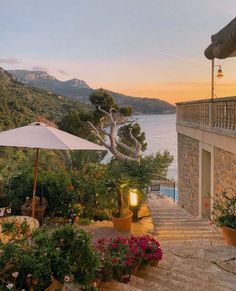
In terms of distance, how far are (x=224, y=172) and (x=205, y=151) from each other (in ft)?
5.26

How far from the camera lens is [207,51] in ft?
29.9

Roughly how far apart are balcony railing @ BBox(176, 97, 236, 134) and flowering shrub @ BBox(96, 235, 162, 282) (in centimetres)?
349

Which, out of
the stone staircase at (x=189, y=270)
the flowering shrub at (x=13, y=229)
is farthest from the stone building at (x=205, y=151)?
the flowering shrub at (x=13, y=229)

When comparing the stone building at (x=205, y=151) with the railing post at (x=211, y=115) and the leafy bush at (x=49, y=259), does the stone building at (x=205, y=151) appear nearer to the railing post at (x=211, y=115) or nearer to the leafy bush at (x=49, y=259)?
the railing post at (x=211, y=115)

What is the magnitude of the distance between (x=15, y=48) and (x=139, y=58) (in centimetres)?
939

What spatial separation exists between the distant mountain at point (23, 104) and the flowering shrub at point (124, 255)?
16988 millimetres

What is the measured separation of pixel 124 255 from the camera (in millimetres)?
4270

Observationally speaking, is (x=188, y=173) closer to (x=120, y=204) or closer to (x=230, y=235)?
(x=120, y=204)

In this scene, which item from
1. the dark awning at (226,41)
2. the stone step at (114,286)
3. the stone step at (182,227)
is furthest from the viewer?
the stone step at (182,227)

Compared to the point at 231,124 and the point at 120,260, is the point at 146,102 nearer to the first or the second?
the point at 231,124

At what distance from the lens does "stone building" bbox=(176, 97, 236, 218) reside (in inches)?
300

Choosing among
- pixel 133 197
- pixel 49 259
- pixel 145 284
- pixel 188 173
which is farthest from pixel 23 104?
pixel 49 259

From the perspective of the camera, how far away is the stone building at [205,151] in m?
7.62

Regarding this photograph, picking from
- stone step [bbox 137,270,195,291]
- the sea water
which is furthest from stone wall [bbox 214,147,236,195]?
Answer: the sea water
